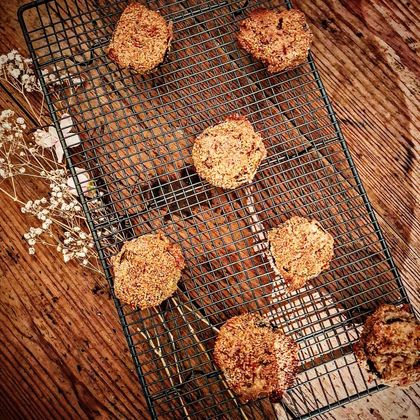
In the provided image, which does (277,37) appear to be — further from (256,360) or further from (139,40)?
(256,360)

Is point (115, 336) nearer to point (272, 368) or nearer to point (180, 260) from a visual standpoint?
point (180, 260)

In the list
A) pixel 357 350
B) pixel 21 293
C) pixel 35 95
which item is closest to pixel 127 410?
pixel 21 293

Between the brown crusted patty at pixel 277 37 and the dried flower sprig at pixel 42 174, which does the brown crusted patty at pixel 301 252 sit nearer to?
the brown crusted patty at pixel 277 37

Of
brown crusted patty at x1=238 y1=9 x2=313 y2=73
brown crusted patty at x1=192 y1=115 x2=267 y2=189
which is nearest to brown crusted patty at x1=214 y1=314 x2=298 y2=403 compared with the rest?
brown crusted patty at x1=192 y1=115 x2=267 y2=189

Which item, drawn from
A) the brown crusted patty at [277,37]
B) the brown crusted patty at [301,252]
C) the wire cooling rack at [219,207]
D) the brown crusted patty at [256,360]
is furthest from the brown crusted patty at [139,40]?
the brown crusted patty at [256,360]

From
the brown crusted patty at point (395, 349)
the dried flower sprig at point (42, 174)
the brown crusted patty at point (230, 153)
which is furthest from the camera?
the dried flower sprig at point (42, 174)

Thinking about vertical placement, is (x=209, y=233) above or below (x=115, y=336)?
above

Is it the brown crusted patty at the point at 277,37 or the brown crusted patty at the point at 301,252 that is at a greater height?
the brown crusted patty at the point at 277,37
